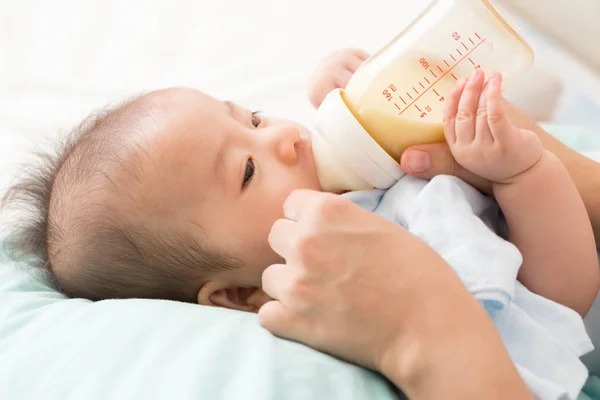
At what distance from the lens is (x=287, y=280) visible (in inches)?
29.2

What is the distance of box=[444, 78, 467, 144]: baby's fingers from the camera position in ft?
2.55

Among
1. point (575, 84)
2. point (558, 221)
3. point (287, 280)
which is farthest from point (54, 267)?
point (575, 84)

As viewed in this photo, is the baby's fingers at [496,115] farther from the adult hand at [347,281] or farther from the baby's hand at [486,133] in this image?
the adult hand at [347,281]

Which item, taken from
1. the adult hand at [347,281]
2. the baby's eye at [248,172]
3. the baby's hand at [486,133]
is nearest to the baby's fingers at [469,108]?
the baby's hand at [486,133]

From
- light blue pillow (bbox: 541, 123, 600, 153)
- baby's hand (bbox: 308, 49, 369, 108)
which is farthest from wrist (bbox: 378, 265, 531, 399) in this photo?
light blue pillow (bbox: 541, 123, 600, 153)

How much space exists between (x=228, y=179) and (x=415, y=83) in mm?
284

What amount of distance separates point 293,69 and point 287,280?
3.38ft

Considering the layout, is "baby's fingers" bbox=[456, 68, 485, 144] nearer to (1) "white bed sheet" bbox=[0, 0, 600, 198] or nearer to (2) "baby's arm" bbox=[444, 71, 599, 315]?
(2) "baby's arm" bbox=[444, 71, 599, 315]

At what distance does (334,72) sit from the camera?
45.8 inches

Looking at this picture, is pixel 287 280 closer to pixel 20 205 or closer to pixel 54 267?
pixel 54 267

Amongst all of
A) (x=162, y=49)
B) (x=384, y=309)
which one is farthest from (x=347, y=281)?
(x=162, y=49)

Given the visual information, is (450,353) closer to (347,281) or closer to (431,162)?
(347,281)

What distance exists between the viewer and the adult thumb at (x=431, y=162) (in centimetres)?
84

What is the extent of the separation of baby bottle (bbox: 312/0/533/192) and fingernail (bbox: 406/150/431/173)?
0.02 m
